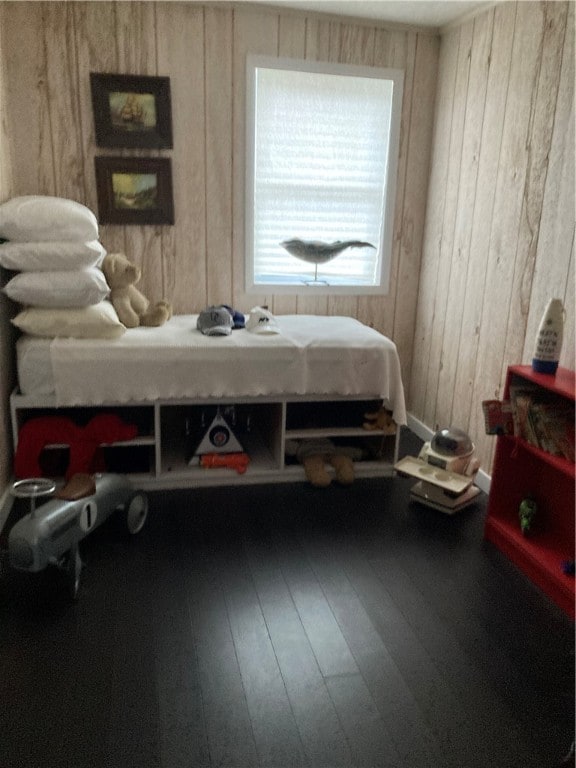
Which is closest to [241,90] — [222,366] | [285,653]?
[222,366]

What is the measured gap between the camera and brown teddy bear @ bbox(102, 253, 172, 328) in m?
2.87

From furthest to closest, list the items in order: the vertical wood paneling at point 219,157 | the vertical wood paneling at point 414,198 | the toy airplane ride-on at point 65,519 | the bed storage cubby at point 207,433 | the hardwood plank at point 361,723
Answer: the vertical wood paneling at point 414,198, the vertical wood paneling at point 219,157, the bed storage cubby at point 207,433, the toy airplane ride-on at point 65,519, the hardwood plank at point 361,723

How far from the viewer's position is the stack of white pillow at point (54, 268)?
2463mm

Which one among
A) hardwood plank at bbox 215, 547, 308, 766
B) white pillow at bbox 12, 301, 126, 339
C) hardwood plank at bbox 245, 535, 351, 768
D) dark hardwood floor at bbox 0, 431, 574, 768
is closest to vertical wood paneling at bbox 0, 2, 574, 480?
white pillow at bbox 12, 301, 126, 339

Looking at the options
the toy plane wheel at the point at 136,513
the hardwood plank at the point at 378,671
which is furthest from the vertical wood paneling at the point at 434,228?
the toy plane wheel at the point at 136,513

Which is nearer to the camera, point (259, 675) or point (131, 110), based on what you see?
point (259, 675)

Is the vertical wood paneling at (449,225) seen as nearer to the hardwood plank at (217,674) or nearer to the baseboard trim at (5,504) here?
the hardwood plank at (217,674)

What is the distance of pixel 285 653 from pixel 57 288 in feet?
5.55

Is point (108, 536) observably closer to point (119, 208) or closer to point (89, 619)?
point (89, 619)

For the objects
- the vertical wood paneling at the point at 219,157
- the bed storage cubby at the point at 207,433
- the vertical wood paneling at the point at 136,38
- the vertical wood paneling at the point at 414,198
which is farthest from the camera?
the vertical wood paneling at the point at 414,198

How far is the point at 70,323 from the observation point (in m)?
2.56

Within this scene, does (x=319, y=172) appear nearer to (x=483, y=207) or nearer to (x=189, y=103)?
(x=189, y=103)

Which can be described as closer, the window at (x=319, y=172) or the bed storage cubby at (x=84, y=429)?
the bed storage cubby at (x=84, y=429)

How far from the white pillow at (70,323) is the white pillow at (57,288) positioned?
0.04 meters
